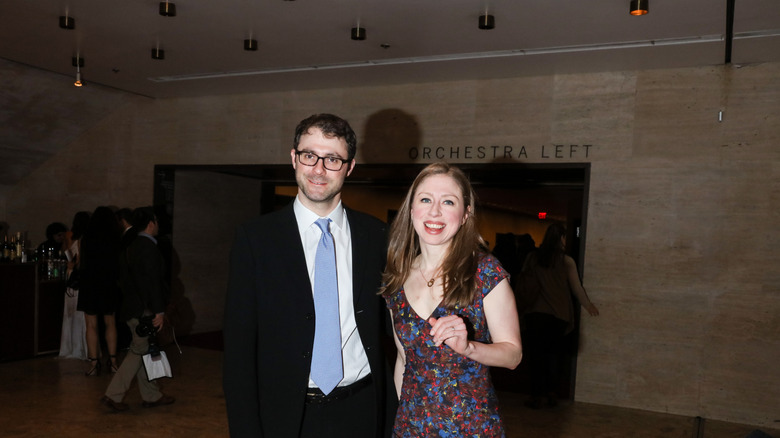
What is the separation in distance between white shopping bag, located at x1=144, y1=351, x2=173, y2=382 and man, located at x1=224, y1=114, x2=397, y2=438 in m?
3.47

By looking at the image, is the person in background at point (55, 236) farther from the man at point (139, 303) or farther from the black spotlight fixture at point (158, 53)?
the man at point (139, 303)

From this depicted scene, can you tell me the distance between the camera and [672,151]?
6.32 metres

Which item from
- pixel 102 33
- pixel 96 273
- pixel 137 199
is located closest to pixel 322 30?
pixel 102 33

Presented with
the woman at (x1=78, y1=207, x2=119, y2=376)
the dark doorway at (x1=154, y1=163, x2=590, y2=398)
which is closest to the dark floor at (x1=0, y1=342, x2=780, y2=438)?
the woman at (x1=78, y1=207, x2=119, y2=376)

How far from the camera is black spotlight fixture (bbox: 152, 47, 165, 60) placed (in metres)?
6.52

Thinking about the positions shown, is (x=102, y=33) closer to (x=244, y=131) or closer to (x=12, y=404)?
(x=244, y=131)

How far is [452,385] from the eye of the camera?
222 cm

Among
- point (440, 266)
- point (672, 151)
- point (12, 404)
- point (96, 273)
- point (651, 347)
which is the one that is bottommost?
point (12, 404)

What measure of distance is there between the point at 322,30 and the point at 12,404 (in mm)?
4131

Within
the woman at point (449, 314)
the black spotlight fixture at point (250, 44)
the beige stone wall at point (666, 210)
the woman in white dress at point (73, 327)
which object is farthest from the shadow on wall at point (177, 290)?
the woman at point (449, 314)

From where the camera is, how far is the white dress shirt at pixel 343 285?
2.41 meters

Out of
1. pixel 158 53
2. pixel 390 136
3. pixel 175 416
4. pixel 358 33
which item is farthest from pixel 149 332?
pixel 390 136

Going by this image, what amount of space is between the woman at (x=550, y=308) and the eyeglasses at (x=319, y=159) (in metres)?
4.15

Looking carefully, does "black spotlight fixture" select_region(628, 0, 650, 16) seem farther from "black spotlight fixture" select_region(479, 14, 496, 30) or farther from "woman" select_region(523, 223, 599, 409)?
"woman" select_region(523, 223, 599, 409)
